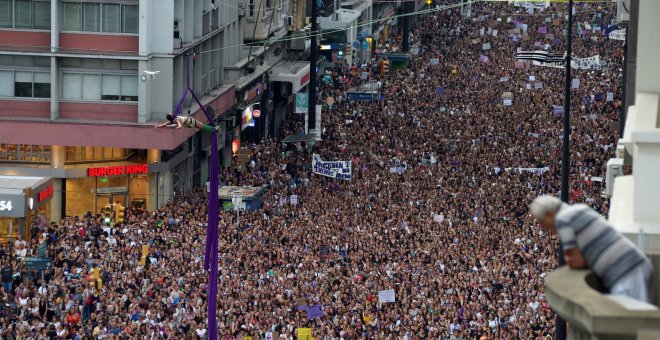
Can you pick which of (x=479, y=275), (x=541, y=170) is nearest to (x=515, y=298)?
(x=479, y=275)

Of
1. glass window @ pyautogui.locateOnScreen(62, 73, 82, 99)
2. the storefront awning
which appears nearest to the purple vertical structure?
glass window @ pyautogui.locateOnScreen(62, 73, 82, 99)

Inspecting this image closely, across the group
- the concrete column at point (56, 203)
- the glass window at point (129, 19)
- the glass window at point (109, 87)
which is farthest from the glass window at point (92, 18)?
the concrete column at point (56, 203)

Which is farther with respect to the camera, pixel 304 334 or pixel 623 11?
pixel 623 11

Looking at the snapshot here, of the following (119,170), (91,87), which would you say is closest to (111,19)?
(91,87)

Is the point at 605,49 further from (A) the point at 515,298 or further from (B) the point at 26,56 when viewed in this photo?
(A) the point at 515,298

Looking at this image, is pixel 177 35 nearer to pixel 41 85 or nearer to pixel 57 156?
pixel 41 85
